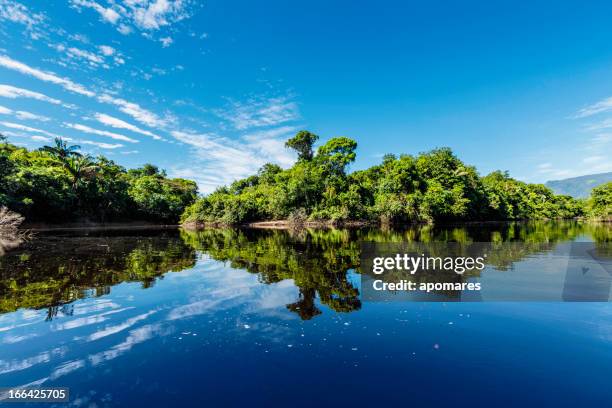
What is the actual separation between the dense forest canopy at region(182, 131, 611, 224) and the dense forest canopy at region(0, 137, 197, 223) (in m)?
8.44

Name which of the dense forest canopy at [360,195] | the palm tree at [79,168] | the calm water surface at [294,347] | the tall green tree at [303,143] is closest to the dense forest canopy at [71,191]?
the palm tree at [79,168]

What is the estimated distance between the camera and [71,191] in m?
47.9

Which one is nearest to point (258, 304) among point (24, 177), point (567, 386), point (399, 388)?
point (399, 388)

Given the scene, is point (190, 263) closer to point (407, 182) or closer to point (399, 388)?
point (399, 388)

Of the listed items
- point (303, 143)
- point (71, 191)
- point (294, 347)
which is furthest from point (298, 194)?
point (294, 347)

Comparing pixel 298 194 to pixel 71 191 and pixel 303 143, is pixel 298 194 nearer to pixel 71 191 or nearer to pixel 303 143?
pixel 303 143

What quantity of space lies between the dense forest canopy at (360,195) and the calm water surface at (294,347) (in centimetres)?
4345

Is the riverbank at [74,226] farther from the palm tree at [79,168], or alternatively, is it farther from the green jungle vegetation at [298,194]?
the palm tree at [79,168]

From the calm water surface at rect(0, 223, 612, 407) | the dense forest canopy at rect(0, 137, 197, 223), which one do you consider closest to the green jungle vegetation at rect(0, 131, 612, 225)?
the dense forest canopy at rect(0, 137, 197, 223)

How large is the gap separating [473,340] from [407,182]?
54055 mm

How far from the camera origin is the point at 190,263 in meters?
Answer: 14.5

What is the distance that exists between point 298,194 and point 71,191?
3712 centimetres

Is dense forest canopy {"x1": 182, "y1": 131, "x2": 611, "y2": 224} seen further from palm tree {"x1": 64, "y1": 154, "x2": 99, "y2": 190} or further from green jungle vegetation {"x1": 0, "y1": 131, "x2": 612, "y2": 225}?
palm tree {"x1": 64, "y1": 154, "x2": 99, "y2": 190}

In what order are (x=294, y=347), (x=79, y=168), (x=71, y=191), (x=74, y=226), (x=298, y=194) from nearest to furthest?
1. (x=294, y=347)
2. (x=71, y=191)
3. (x=74, y=226)
4. (x=79, y=168)
5. (x=298, y=194)
